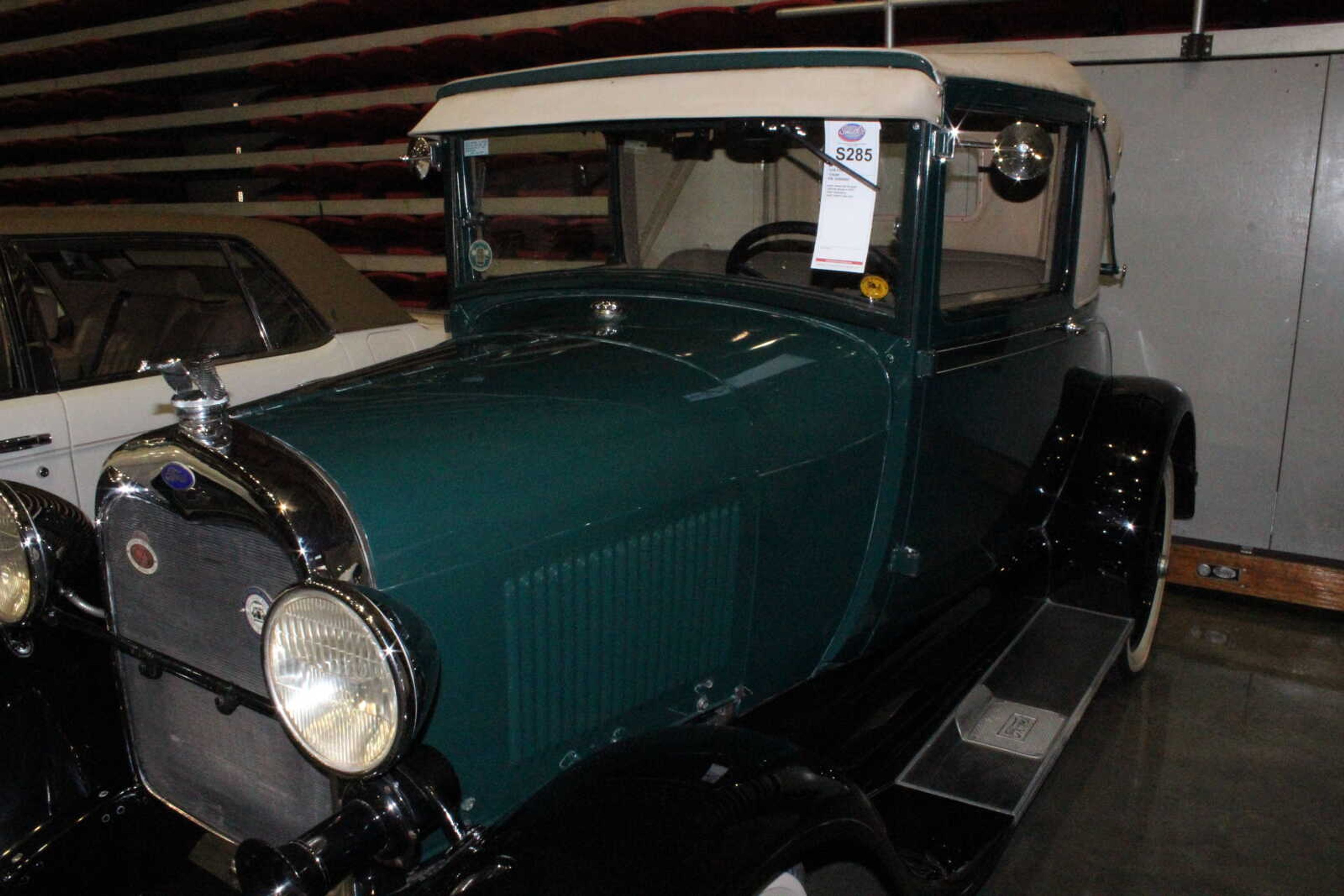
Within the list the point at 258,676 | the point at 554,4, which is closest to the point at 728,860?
the point at 258,676

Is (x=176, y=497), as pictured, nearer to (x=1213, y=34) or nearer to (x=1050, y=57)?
(x=1050, y=57)

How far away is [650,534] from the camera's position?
1759 mm

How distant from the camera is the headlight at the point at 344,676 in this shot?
1279 millimetres

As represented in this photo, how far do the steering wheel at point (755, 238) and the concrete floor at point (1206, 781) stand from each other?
1502mm

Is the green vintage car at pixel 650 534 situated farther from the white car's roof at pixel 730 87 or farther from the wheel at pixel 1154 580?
the wheel at pixel 1154 580

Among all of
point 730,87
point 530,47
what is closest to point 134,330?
point 730,87

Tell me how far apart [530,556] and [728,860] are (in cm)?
52

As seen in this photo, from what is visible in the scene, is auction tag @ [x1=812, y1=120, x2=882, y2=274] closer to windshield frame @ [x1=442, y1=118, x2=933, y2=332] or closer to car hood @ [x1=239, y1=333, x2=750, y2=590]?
windshield frame @ [x1=442, y1=118, x2=933, y2=332]

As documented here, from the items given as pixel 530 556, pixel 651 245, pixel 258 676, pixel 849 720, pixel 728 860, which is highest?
pixel 651 245

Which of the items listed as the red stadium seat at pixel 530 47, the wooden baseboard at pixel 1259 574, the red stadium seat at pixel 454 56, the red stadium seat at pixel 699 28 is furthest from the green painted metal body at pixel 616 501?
the red stadium seat at pixel 454 56

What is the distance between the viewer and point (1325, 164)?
3.42 metres

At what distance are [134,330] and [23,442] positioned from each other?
0.73 m

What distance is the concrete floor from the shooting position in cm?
237

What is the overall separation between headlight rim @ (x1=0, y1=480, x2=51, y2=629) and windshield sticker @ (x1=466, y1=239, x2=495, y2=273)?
3.85 ft
